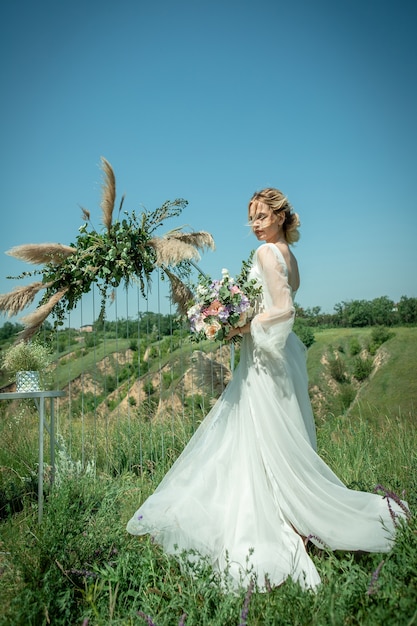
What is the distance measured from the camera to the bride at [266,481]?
2957mm

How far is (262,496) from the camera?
3.08m

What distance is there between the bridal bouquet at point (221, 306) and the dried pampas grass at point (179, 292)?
1671 millimetres

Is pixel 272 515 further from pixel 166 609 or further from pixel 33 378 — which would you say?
pixel 33 378

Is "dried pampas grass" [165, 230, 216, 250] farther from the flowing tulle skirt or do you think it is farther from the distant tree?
the distant tree

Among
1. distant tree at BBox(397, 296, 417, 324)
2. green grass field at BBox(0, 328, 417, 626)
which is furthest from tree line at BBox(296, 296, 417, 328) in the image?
green grass field at BBox(0, 328, 417, 626)

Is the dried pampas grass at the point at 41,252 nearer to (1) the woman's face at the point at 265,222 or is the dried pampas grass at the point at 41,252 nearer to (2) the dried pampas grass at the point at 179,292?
(2) the dried pampas grass at the point at 179,292

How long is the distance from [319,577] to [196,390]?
4.41 metres

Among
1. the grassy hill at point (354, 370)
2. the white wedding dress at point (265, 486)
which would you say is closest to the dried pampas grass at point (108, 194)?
the white wedding dress at point (265, 486)

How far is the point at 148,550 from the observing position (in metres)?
3.00

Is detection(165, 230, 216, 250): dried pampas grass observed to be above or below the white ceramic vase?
above

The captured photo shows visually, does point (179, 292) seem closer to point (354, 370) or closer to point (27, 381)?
point (27, 381)

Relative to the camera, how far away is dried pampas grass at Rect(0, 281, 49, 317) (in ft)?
15.3

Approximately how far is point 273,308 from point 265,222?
68 cm

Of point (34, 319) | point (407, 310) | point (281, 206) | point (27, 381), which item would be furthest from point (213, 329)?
point (407, 310)
